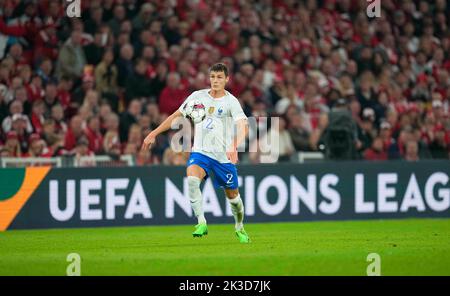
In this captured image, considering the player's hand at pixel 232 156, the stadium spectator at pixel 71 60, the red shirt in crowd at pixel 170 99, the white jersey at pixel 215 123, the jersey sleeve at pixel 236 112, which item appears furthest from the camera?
the red shirt in crowd at pixel 170 99

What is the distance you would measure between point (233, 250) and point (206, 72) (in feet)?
25.9

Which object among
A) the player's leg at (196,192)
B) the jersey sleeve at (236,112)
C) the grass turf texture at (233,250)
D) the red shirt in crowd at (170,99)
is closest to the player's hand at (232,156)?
the jersey sleeve at (236,112)

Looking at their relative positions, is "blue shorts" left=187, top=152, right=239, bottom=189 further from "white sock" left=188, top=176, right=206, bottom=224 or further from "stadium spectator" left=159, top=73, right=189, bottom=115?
"stadium spectator" left=159, top=73, right=189, bottom=115

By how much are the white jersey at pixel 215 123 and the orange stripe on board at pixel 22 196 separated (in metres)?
4.30

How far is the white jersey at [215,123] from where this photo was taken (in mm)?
12742

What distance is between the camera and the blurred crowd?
1772 cm

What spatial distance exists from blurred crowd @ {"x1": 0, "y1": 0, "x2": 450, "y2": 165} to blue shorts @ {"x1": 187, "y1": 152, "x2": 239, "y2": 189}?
15.3 ft

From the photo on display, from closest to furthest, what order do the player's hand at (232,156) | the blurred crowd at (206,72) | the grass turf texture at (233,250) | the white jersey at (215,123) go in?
the grass turf texture at (233,250), the player's hand at (232,156), the white jersey at (215,123), the blurred crowd at (206,72)

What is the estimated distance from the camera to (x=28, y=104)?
57.7ft

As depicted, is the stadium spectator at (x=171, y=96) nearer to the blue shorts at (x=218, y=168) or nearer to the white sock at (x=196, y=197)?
the blue shorts at (x=218, y=168)

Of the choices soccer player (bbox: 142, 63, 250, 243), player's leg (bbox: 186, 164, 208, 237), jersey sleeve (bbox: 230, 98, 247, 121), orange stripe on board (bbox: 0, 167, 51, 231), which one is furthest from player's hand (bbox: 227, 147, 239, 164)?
orange stripe on board (bbox: 0, 167, 51, 231)

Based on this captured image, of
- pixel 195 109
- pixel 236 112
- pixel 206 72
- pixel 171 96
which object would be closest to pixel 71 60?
pixel 171 96
